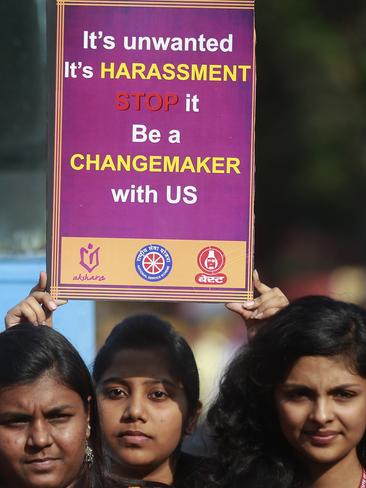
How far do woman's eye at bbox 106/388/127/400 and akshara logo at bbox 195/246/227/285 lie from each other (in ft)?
1.34

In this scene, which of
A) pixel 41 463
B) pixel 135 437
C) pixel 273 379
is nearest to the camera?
pixel 41 463

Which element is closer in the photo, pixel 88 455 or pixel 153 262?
pixel 88 455

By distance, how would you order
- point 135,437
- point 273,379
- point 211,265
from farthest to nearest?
point 135,437, point 211,265, point 273,379

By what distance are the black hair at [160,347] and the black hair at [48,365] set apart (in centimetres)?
50

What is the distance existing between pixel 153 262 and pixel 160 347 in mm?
353

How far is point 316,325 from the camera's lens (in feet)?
10.5

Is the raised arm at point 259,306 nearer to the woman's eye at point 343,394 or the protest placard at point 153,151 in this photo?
the protest placard at point 153,151

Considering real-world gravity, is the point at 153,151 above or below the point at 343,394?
above

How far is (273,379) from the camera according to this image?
3217 mm

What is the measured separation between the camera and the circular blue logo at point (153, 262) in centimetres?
337

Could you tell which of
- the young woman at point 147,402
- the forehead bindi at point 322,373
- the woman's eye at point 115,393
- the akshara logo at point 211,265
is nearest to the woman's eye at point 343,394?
the forehead bindi at point 322,373

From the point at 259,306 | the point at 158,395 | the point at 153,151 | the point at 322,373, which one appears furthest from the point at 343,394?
the point at 153,151

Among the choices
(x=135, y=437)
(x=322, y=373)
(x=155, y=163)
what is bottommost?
(x=135, y=437)

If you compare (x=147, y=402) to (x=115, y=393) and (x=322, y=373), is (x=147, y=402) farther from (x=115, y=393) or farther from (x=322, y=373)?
(x=322, y=373)
